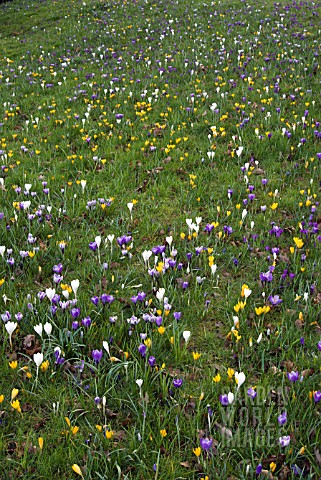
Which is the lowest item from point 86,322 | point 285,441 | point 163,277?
point 285,441

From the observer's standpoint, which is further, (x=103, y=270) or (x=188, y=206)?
(x=188, y=206)

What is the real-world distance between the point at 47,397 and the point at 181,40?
13.4m

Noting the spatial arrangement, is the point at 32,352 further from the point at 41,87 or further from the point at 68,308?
the point at 41,87

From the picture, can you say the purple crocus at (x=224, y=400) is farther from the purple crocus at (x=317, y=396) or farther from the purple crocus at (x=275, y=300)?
the purple crocus at (x=275, y=300)

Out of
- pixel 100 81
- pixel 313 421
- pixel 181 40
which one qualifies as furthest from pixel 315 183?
pixel 181 40

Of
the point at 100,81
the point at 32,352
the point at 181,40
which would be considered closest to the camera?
the point at 32,352

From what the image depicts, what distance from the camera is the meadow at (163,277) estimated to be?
9.55 ft

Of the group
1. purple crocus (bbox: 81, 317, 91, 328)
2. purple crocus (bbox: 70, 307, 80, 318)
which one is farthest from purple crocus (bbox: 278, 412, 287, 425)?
purple crocus (bbox: 70, 307, 80, 318)

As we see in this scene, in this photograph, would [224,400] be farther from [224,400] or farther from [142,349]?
[142,349]

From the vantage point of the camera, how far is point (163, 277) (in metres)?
4.46

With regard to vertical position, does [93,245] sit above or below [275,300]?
above

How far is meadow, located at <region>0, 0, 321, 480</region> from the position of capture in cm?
291

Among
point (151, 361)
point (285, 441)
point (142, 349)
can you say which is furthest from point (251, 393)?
point (142, 349)

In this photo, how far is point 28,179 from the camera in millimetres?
6578
